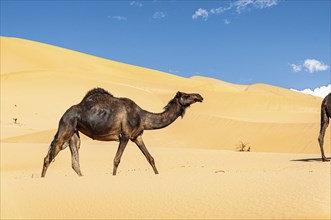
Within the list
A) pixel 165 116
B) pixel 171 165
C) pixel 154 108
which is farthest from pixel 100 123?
pixel 154 108

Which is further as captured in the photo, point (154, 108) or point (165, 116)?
point (154, 108)

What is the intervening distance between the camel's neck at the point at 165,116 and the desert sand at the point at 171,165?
1.16 m

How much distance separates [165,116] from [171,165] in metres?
4.48

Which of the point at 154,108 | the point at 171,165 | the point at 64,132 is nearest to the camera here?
the point at 64,132

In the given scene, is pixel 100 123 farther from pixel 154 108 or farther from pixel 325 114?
pixel 154 108

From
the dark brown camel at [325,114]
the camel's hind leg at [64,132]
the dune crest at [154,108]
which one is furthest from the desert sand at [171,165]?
the dark brown camel at [325,114]

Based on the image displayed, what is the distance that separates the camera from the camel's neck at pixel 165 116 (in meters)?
11.0

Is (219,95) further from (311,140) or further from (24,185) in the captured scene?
(24,185)

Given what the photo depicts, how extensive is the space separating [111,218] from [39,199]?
1.50 meters

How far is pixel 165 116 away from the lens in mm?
11070

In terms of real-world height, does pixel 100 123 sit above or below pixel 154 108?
below

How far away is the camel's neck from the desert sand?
116 cm

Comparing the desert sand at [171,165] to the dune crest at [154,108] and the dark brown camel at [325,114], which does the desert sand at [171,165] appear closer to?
the dune crest at [154,108]

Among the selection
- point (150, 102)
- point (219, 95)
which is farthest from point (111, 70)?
point (150, 102)
